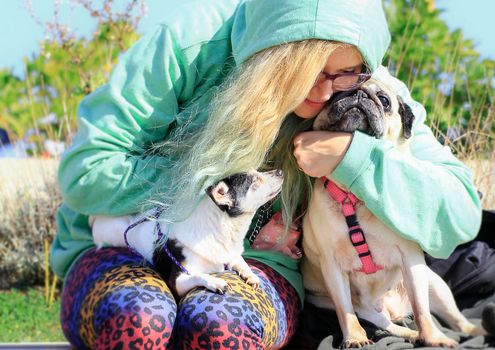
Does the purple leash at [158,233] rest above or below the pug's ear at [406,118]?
below

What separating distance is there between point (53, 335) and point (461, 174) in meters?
2.69

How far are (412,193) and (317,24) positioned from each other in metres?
0.71

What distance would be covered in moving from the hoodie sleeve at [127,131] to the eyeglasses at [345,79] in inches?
20.3

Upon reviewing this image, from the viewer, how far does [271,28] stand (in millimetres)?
2516

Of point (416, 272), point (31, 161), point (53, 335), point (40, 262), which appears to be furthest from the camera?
point (31, 161)

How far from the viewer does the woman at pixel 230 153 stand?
94.3 inches

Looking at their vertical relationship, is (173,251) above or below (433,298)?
above

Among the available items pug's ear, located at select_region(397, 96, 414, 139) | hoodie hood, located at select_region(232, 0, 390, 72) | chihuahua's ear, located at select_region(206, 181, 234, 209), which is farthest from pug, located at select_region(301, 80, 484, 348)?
chihuahua's ear, located at select_region(206, 181, 234, 209)

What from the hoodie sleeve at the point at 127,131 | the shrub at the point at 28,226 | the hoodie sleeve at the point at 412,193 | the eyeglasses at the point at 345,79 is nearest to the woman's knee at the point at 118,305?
the hoodie sleeve at the point at 127,131

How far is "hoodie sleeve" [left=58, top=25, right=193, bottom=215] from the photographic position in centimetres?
272

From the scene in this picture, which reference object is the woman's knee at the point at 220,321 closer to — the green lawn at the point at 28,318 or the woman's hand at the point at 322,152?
the woman's hand at the point at 322,152

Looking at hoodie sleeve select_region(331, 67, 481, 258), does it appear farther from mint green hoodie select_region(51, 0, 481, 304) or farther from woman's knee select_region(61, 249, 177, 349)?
woman's knee select_region(61, 249, 177, 349)

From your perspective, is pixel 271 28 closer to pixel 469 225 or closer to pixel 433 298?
pixel 469 225

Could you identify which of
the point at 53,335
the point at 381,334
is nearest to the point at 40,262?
the point at 53,335
